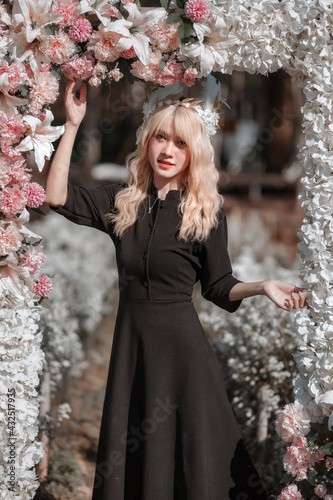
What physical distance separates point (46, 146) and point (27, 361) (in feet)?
2.96

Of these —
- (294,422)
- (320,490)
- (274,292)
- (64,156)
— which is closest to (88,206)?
(64,156)

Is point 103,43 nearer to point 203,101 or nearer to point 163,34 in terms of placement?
point 163,34

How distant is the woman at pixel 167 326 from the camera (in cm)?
251

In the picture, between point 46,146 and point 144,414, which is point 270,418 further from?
point 46,146

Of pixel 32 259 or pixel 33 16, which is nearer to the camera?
pixel 33 16

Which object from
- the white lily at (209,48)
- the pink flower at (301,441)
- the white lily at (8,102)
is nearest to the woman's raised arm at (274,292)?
the pink flower at (301,441)

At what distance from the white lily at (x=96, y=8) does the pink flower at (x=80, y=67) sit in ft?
0.55

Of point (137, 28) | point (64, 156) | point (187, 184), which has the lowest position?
point (187, 184)

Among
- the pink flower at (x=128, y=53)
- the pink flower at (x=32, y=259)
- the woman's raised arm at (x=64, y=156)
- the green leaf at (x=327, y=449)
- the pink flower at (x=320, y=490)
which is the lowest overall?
the pink flower at (x=320, y=490)

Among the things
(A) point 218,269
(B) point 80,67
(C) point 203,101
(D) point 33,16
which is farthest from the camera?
(C) point 203,101

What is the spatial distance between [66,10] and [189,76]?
554 millimetres

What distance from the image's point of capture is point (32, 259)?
8.36 feet

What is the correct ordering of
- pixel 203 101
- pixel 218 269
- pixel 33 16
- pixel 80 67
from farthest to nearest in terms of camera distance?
pixel 203 101 < pixel 218 269 < pixel 80 67 < pixel 33 16

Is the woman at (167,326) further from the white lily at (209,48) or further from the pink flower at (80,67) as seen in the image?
the white lily at (209,48)
